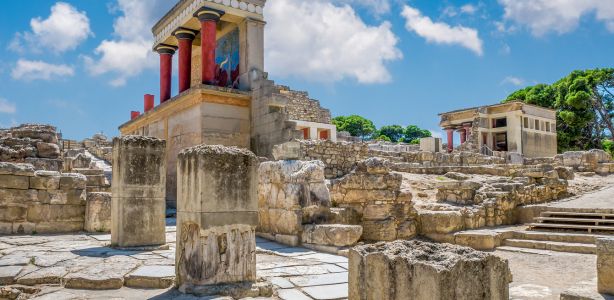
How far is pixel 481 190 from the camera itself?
10.8 m

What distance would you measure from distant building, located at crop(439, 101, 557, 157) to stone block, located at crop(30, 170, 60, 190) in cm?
2743

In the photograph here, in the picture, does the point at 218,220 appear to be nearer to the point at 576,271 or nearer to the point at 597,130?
the point at 576,271

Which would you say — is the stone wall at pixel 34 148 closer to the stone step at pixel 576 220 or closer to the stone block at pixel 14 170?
the stone block at pixel 14 170

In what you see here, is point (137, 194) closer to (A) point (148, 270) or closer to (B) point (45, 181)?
(A) point (148, 270)

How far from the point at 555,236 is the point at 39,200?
9.88m

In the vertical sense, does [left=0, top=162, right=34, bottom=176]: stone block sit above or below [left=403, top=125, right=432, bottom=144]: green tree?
below

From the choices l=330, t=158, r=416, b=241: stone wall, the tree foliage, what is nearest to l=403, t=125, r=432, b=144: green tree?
the tree foliage

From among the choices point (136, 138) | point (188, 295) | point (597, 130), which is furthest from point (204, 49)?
point (597, 130)

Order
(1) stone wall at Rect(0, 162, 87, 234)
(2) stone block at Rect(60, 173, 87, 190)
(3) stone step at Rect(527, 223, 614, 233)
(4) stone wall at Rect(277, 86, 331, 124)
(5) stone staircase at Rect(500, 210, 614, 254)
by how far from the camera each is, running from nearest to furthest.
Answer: (1) stone wall at Rect(0, 162, 87, 234) < (2) stone block at Rect(60, 173, 87, 190) < (5) stone staircase at Rect(500, 210, 614, 254) < (3) stone step at Rect(527, 223, 614, 233) < (4) stone wall at Rect(277, 86, 331, 124)

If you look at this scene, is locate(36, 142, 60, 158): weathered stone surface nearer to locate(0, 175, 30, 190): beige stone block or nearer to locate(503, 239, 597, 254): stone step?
locate(0, 175, 30, 190): beige stone block

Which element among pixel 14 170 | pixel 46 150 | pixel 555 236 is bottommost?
pixel 555 236

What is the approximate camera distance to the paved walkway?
34.1 ft

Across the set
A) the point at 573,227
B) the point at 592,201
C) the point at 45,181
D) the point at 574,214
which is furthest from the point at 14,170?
the point at 592,201

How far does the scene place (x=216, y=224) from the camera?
437 cm
